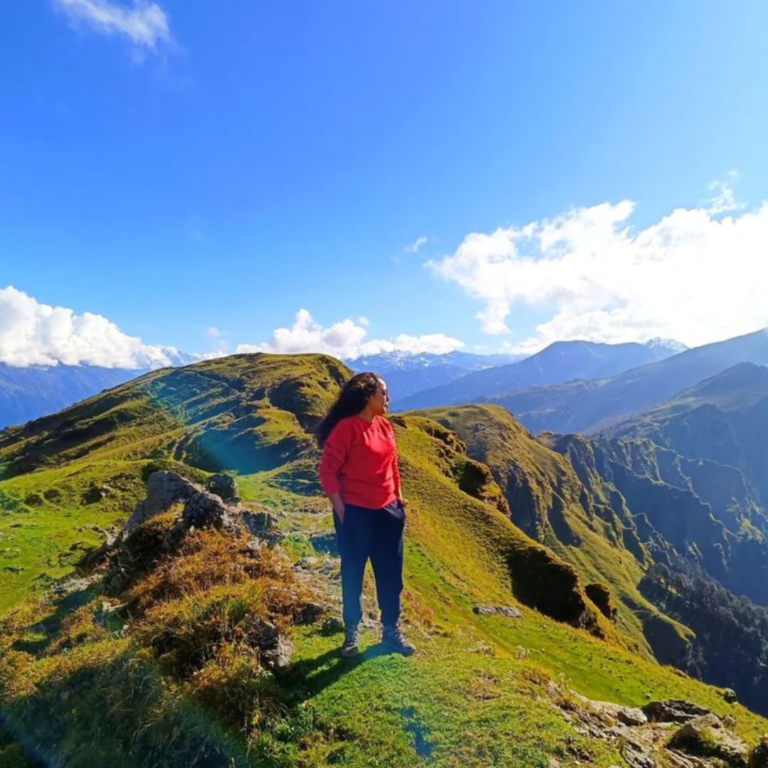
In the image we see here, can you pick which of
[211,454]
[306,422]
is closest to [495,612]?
[211,454]

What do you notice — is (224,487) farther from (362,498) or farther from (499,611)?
(362,498)

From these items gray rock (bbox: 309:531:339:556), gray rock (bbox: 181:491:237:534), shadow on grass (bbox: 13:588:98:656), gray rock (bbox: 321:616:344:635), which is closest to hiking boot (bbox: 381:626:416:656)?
gray rock (bbox: 321:616:344:635)

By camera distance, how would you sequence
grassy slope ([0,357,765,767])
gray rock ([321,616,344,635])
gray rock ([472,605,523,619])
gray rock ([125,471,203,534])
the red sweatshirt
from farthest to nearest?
gray rock ([472,605,523,619]) < gray rock ([125,471,203,534]) < gray rock ([321,616,344,635]) < the red sweatshirt < grassy slope ([0,357,765,767])

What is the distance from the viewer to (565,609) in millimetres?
36438

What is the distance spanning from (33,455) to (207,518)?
98.8 meters

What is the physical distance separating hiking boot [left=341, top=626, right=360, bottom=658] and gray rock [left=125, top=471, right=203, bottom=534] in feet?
36.0

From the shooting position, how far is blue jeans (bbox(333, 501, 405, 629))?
877 cm

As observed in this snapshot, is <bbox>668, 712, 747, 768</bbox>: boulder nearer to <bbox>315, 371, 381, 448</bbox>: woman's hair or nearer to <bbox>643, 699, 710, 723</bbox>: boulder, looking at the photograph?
<bbox>643, 699, 710, 723</bbox>: boulder

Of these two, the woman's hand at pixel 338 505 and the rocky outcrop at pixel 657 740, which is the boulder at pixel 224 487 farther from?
the rocky outcrop at pixel 657 740

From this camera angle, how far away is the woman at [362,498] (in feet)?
28.6

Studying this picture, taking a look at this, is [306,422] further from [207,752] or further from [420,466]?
[207,752]

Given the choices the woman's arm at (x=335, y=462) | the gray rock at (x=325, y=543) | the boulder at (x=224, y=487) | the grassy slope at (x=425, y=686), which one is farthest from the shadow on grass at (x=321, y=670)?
the boulder at (x=224, y=487)

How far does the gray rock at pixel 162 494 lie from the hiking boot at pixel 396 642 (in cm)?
1108

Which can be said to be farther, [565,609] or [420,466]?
[420,466]
